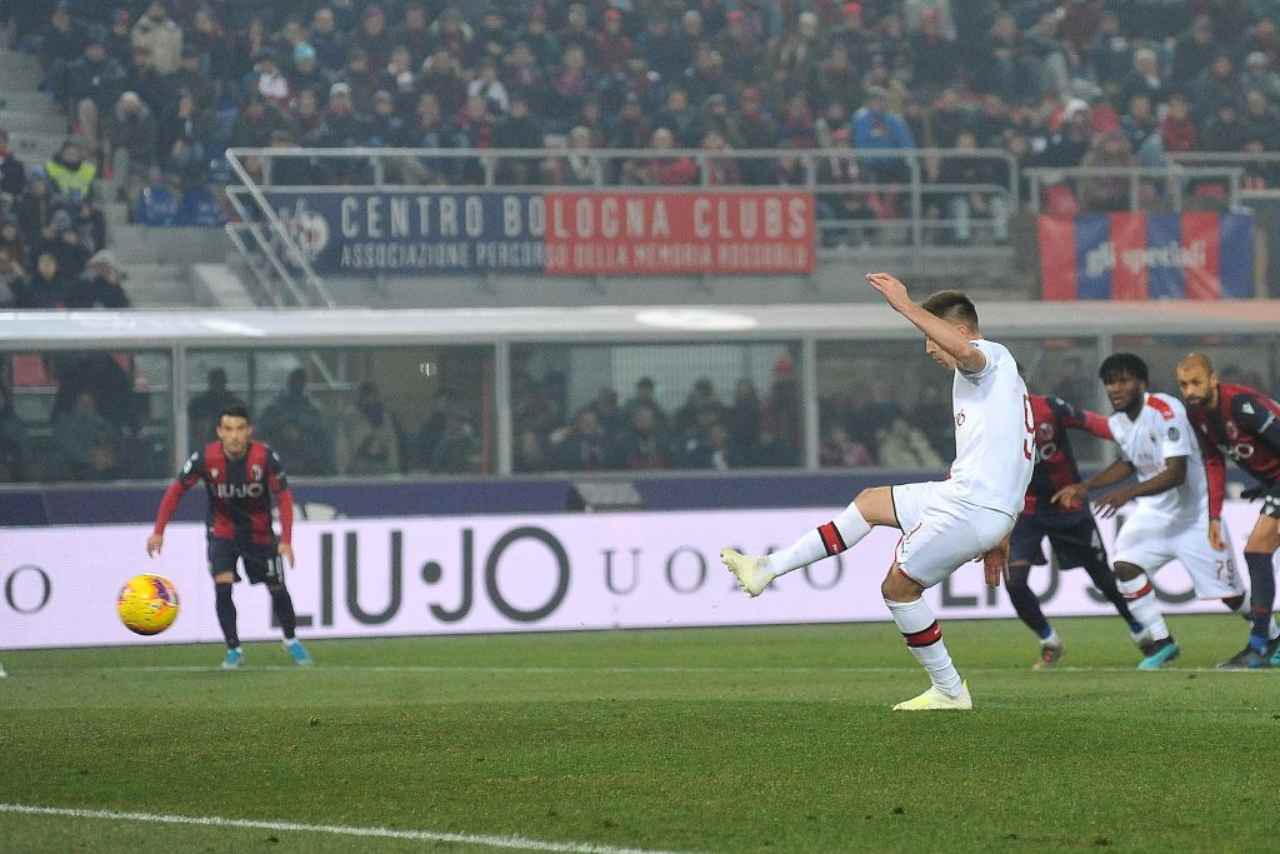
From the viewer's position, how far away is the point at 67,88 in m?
22.9

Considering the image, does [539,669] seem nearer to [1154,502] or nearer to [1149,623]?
[1149,623]

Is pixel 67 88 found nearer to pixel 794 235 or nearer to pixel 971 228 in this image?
pixel 794 235

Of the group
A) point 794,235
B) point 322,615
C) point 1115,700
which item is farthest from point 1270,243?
point 1115,700

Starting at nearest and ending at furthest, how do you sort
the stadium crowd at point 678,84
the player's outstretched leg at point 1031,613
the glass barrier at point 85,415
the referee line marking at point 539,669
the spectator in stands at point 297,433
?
the referee line marking at point 539,669 < the player's outstretched leg at point 1031,613 < the glass barrier at point 85,415 < the spectator in stands at point 297,433 < the stadium crowd at point 678,84

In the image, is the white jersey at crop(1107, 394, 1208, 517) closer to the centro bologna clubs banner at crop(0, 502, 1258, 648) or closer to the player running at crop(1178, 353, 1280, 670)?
the player running at crop(1178, 353, 1280, 670)

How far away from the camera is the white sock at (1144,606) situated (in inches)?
492

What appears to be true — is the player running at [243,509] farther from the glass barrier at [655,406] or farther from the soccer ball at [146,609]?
the glass barrier at [655,406]

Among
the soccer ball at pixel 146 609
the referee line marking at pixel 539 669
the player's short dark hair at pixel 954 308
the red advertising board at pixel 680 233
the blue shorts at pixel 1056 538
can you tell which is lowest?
the referee line marking at pixel 539 669

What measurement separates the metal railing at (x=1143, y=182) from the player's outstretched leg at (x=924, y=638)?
1495 cm

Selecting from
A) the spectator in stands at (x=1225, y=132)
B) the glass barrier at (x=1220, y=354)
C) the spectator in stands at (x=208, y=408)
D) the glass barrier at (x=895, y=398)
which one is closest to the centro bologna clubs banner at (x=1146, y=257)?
the glass barrier at (x=1220, y=354)

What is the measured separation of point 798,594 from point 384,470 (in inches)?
175

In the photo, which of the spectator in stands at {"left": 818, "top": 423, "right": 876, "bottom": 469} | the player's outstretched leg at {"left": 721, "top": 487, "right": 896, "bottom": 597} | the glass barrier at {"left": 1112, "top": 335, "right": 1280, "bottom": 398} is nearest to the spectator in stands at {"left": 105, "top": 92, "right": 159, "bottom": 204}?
the spectator in stands at {"left": 818, "top": 423, "right": 876, "bottom": 469}

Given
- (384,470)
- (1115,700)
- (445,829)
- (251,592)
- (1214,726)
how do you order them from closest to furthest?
1. (445,829)
2. (1214,726)
3. (1115,700)
4. (251,592)
5. (384,470)

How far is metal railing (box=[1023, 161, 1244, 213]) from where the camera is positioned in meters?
23.4
